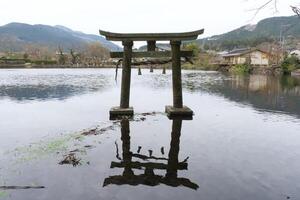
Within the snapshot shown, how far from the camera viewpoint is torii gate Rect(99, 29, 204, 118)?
14.8 m

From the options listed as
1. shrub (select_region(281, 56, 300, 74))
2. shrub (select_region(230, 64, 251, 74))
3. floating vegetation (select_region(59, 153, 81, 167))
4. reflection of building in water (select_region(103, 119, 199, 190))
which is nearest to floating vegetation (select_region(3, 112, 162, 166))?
floating vegetation (select_region(59, 153, 81, 167))

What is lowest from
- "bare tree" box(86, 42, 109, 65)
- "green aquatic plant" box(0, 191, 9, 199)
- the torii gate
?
"green aquatic plant" box(0, 191, 9, 199)

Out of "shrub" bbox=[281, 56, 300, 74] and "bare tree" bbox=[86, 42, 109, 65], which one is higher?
"bare tree" bbox=[86, 42, 109, 65]

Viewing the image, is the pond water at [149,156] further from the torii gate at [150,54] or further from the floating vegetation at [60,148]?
the torii gate at [150,54]

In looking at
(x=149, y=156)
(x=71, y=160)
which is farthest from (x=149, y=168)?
(x=71, y=160)

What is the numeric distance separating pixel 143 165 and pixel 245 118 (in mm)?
8887

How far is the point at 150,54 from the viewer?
15523 millimetres

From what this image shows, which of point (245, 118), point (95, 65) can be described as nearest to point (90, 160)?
point (245, 118)

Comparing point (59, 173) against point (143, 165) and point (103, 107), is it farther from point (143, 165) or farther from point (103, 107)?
point (103, 107)

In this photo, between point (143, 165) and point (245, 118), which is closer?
point (143, 165)

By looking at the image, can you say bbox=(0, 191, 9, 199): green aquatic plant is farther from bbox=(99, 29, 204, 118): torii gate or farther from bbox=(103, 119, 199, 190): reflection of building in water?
bbox=(99, 29, 204, 118): torii gate

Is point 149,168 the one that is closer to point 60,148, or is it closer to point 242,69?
point 60,148

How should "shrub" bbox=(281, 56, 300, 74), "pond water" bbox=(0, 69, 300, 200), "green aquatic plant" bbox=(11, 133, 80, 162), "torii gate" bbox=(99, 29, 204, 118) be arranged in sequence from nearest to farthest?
"pond water" bbox=(0, 69, 300, 200) < "green aquatic plant" bbox=(11, 133, 80, 162) < "torii gate" bbox=(99, 29, 204, 118) < "shrub" bbox=(281, 56, 300, 74)

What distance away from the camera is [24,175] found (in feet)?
25.2
